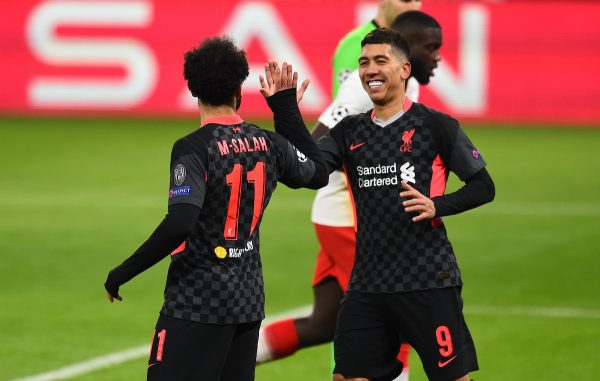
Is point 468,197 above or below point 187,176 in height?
below

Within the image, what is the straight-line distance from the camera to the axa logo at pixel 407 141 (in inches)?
225

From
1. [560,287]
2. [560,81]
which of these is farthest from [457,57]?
[560,287]

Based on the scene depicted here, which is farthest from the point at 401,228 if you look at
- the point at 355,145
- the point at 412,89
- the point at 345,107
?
the point at 412,89

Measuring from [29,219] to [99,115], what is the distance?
802 centimetres

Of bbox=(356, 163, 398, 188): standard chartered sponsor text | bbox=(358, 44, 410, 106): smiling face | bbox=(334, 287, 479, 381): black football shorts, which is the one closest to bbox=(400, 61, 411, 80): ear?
bbox=(358, 44, 410, 106): smiling face

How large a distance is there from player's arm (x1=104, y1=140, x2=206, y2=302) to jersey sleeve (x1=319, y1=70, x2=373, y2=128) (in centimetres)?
168

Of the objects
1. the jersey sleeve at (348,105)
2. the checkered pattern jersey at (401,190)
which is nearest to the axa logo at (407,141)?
the checkered pattern jersey at (401,190)

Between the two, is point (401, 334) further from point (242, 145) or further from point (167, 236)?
point (167, 236)

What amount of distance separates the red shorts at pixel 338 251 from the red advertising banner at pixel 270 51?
12.5 metres

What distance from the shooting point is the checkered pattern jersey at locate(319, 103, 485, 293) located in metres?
5.70

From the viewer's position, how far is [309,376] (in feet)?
25.7

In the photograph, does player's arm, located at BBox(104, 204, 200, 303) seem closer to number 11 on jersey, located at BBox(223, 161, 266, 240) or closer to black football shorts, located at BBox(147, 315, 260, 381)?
number 11 on jersey, located at BBox(223, 161, 266, 240)

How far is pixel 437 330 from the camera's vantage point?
5672 mm

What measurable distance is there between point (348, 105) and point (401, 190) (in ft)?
3.06
